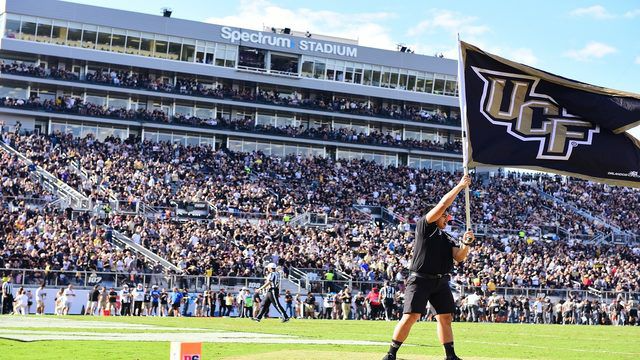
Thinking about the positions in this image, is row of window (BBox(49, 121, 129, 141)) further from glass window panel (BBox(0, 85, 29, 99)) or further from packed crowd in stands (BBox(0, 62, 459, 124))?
packed crowd in stands (BBox(0, 62, 459, 124))

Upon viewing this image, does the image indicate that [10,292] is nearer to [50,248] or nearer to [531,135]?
[50,248]

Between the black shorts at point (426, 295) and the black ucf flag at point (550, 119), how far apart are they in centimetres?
295

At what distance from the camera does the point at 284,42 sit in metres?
79.1

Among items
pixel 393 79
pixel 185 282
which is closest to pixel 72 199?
pixel 185 282

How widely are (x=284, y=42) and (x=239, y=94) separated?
5688 mm

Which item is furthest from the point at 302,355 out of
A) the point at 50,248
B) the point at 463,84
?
the point at 50,248

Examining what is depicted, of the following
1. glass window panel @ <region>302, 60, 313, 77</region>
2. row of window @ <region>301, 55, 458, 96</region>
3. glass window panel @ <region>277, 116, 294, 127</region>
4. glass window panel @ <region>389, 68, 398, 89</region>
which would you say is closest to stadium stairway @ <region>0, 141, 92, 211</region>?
glass window panel @ <region>277, 116, 294, 127</region>

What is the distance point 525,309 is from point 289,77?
124 ft

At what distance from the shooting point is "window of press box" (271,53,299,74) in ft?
261

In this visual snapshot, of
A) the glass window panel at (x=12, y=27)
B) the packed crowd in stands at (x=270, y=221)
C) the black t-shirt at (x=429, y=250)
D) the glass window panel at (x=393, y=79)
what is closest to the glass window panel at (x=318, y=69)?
the glass window panel at (x=393, y=79)

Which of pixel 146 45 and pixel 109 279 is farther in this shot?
pixel 146 45

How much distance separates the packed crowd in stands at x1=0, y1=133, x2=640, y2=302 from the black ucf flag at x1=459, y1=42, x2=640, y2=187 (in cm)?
2718

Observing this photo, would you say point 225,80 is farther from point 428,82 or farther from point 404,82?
point 428,82

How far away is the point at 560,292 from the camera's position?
48.8 m
